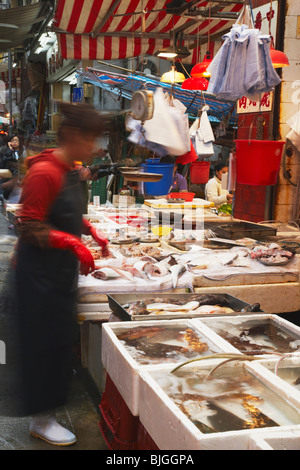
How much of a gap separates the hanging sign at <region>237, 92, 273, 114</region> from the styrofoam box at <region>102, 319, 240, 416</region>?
441cm

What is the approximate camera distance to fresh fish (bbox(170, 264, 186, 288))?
4426mm

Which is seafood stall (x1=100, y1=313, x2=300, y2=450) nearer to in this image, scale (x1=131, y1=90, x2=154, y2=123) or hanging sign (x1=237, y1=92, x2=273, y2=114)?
scale (x1=131, y1=90, x2=154, y2=123)

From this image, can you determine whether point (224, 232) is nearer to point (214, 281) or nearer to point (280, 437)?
point (214, 281)

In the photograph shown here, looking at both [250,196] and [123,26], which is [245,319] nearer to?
[250,196]

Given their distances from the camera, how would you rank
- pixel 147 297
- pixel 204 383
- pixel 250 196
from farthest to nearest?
pixel 250 196, pixel 147 297, pixel 204 383

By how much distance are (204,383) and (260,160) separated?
11.0ft

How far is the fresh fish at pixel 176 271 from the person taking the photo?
4.43 meters

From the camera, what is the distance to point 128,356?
2664mm

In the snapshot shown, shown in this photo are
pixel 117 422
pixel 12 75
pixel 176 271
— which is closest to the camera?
pixel 117 422

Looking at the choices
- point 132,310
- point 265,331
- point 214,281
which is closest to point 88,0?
point 214,281

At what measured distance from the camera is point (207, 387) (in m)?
2.41

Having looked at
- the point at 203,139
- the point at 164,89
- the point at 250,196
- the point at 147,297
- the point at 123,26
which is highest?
the point at 123,26

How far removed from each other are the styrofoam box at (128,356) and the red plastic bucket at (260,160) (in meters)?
2.53

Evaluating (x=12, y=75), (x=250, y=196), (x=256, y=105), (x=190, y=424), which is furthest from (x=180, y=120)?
(x=12, y=75)
